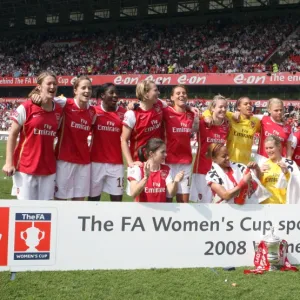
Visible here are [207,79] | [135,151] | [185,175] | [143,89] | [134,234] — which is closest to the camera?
[134,234]

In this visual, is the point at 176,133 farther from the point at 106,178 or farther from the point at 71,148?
the point at 71,148

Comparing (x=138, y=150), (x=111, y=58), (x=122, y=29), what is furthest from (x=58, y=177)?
(x=122, y=29)

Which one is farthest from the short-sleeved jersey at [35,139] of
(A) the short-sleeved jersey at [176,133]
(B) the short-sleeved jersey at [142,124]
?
(A) the short-sleeved jersey at [176,133]

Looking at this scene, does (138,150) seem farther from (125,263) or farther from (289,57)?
(289,57)

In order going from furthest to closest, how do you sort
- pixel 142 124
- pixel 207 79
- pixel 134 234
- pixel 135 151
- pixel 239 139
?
pixel 207 79, pixel 239 139, pixel 135 151, pixel 142 124, pixel 134 234

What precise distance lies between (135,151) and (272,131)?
1942mm

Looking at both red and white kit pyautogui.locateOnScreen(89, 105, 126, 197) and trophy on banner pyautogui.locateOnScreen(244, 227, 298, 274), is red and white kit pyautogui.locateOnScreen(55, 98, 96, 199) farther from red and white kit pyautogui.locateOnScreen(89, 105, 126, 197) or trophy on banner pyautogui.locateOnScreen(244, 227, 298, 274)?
trophy on banner pyautogui.locateOnScreen(244, 227, 298, 274)

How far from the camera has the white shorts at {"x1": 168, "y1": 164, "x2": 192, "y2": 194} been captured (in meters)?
5.51

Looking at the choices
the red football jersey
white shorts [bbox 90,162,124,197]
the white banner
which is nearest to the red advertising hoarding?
the red football jersey

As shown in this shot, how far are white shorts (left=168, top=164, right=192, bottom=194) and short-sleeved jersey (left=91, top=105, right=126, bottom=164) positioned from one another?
718 mm

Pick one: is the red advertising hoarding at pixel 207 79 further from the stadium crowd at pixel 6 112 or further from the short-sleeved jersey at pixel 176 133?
the short-sleeved jersey at pixel 176 133

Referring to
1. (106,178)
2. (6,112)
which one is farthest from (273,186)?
(6,112)

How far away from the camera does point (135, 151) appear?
18.0 ft

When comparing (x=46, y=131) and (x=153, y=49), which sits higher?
(x=153, y=49)
